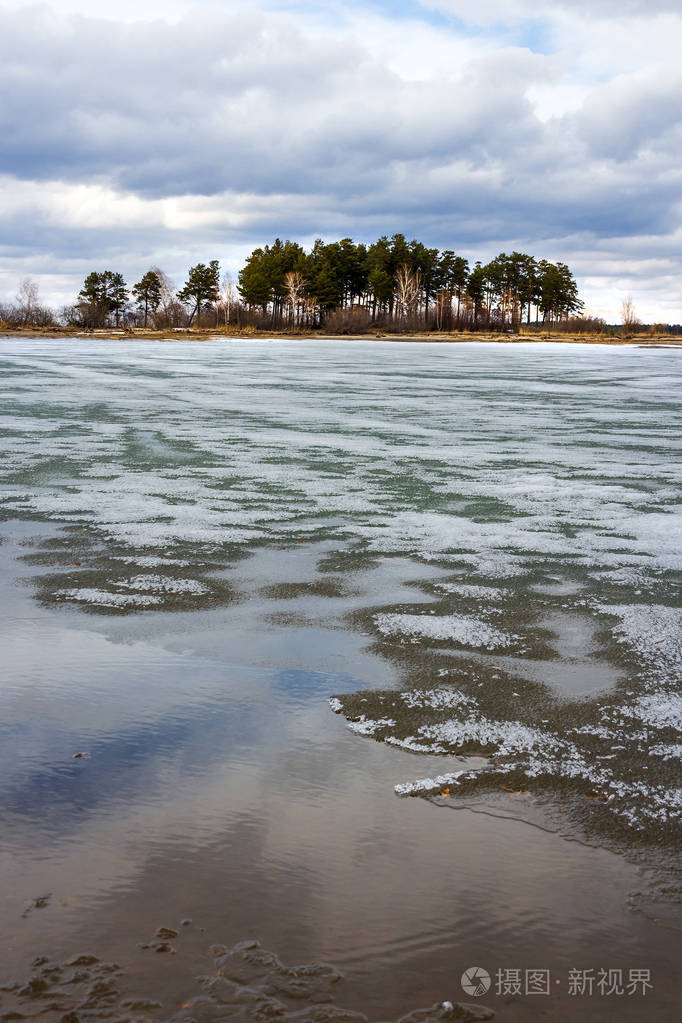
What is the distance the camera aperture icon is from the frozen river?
26 mm

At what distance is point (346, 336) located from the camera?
70750 mm

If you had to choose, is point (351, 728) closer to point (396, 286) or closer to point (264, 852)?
point (264, 852)

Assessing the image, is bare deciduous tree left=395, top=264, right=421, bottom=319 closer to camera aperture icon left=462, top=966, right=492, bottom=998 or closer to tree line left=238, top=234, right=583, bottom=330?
tree line left=238, top=234, right=583, bottom=330

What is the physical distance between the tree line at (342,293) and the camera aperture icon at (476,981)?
72.2 m

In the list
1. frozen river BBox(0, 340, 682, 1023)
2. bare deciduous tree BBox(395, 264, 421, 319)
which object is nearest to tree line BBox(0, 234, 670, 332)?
bare deciduous tree BBox(395, 264, 421, 319)

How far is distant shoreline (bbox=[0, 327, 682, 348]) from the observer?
59.2 meters

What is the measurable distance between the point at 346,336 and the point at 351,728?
227 ft

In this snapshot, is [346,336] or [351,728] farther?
[346,336]

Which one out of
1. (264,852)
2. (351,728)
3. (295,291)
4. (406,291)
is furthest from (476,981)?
(406,291)

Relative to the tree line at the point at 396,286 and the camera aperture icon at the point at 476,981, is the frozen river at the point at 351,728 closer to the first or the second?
the camera aperture icon at the point at 476,981

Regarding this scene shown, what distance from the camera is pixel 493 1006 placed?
1.91m

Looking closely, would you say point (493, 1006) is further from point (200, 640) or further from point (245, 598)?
point (245, 598)

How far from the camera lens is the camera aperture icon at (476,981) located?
1.95 metres

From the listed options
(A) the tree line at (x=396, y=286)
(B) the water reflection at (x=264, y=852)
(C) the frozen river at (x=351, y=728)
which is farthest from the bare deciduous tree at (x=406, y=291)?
(B) the water reflection at (x=264, y=852)
